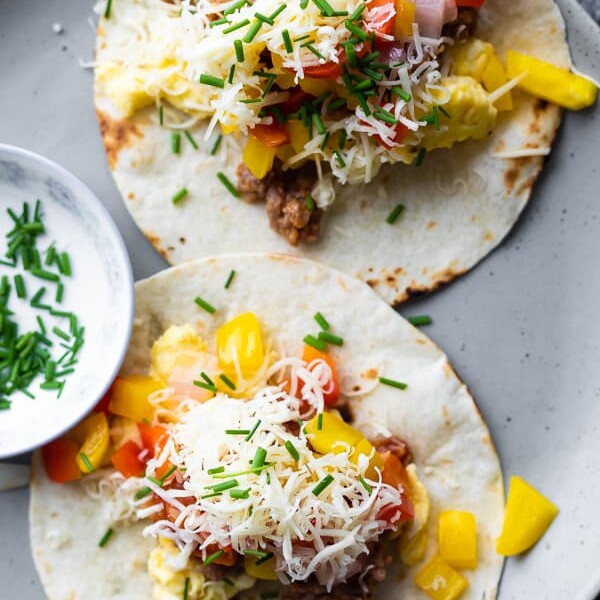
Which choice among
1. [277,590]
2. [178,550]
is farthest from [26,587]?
[277,590]

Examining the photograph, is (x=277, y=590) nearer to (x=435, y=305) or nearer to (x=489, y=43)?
(x=435, y=305)

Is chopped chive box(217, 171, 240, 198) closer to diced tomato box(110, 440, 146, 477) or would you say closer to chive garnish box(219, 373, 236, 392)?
chive garnish box(219, 373, 236, 392)

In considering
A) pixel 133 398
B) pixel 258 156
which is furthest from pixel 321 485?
pixel 258 156

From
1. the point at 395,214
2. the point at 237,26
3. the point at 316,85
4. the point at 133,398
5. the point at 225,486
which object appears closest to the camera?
the point at 225,486

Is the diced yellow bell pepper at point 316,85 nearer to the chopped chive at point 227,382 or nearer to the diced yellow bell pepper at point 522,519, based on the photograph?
the chopped chive at point 227,382

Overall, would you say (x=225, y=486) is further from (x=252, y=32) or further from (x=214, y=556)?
(x=252, y=32)

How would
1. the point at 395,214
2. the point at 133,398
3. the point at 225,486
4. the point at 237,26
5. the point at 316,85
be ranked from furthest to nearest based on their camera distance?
1. the point at 395,214
2. the point at 133,398
3. the point at 316,85
4. the point at 237,26
5. the point at 225,486
